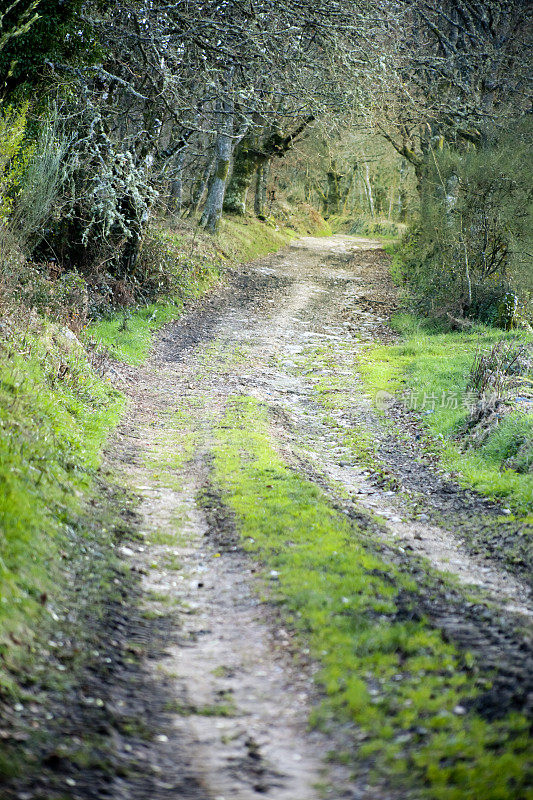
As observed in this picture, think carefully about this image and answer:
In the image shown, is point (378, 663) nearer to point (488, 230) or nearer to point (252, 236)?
point (488, 230)

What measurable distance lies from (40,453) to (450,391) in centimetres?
843

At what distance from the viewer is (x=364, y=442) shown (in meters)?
11.0

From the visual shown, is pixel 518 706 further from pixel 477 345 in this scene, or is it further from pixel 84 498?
pixel 477 345

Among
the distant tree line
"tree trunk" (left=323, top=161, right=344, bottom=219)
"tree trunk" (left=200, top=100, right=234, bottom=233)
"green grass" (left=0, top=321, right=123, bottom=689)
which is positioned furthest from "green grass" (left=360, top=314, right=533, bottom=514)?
"tree trunk" (left=323, top=161, right=344, bottom=219)

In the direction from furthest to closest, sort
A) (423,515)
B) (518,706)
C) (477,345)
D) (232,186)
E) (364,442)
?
(232,186) < (477,345) < (364,442) < (423,515) < (518,706)

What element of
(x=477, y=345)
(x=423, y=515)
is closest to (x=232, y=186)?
(x=477, y=345)

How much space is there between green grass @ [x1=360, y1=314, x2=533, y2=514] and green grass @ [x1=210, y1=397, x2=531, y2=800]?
263 cm

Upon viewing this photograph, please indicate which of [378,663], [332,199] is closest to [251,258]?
[378,663]

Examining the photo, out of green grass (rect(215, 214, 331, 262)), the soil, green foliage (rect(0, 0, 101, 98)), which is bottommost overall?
the soil

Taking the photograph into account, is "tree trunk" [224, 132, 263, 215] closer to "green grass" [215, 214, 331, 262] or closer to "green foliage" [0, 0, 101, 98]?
"green grass" [215, 214, 331, 262]

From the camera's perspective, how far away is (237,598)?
18.8ft

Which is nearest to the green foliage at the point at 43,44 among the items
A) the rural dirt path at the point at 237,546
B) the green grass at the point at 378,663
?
the rural dirt path at the point at 237,546

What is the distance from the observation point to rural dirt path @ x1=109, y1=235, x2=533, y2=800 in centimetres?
380

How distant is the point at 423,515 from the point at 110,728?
17.0 ft
